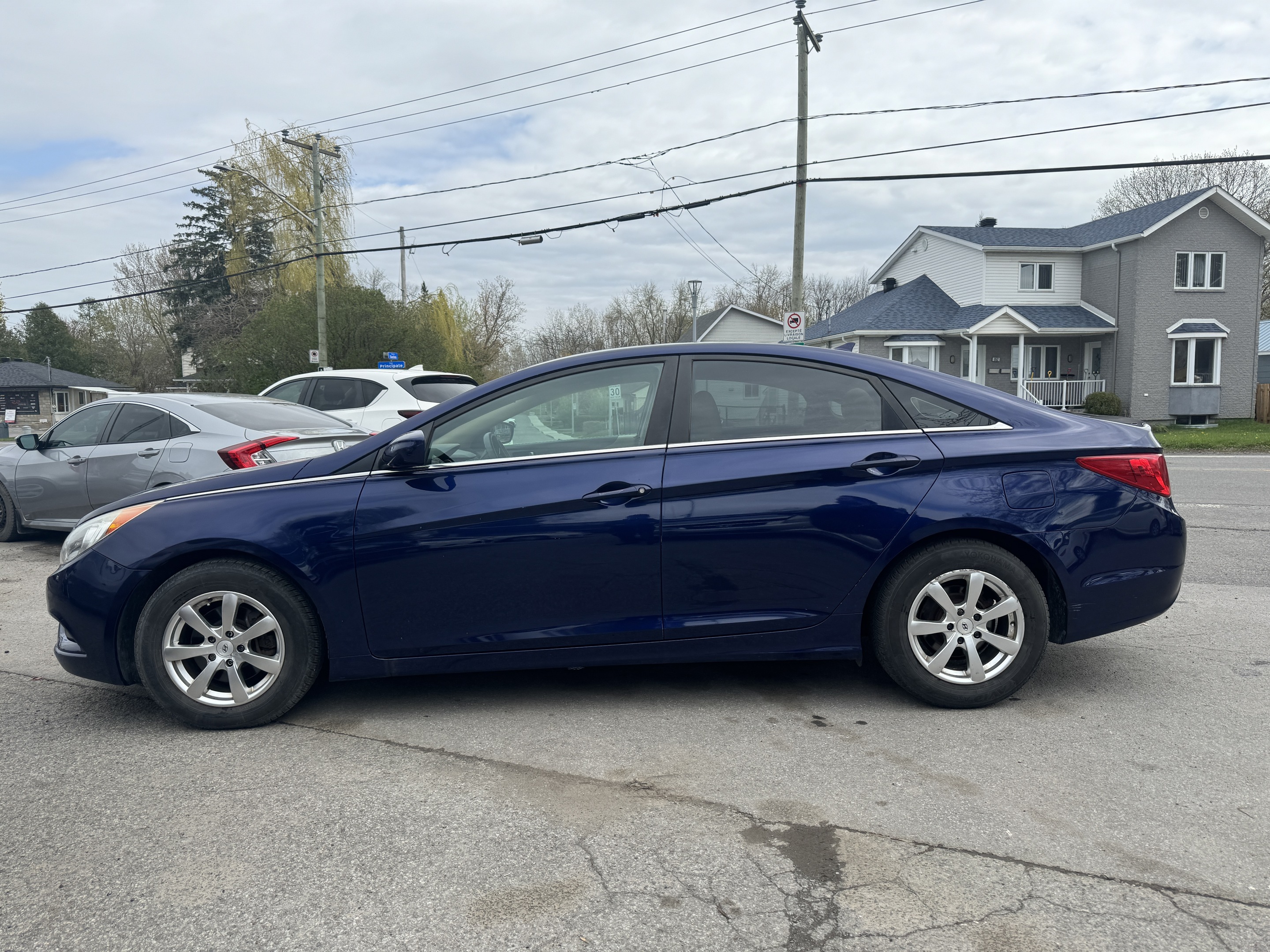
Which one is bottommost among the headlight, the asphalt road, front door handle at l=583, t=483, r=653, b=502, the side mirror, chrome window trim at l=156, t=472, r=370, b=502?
the asphalt road

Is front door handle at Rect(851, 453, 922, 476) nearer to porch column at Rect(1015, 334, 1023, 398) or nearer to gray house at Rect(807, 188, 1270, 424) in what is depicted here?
porch column at Rect(1015, 334, 1023, 398)

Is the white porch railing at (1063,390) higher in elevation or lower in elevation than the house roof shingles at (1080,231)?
lower

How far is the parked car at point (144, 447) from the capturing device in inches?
295

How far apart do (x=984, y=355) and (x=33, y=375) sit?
2271 inches

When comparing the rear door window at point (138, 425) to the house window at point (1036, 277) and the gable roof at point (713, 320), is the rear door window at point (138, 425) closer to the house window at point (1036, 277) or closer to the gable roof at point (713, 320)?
the house window at point (1036, 277)

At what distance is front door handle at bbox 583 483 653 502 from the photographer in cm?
394

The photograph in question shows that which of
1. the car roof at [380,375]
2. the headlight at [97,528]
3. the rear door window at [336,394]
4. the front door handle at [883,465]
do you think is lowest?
the headlight at [97,528]

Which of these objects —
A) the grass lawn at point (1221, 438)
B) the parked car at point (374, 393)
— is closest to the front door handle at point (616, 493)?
the parked car at point (374, 393)

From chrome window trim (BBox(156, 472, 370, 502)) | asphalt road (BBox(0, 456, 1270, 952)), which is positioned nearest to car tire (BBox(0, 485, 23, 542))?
asphalt road (BBox(0, 456, 1270, 952))

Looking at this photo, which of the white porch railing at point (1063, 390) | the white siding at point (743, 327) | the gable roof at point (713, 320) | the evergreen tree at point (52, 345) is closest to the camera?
the white porch railing at point (1063, 390)

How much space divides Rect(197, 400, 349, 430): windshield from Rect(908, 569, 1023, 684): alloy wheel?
5435 mm

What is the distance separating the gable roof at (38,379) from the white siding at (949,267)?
4627cm

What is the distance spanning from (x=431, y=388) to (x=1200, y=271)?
3101cm

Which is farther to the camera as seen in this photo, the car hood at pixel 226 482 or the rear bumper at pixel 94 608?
the car hood at pixel 226 482
